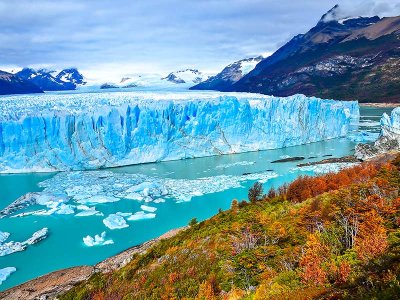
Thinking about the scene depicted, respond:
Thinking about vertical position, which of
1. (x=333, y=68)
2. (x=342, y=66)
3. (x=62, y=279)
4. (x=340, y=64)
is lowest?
(x=62, y=279)

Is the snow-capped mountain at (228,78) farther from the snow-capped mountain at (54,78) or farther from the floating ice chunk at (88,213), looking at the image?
the floating ice chunk at (88,213)

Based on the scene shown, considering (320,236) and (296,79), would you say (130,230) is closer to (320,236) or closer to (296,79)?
(320,236)

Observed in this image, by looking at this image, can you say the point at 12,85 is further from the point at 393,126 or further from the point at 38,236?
the point at 38,236

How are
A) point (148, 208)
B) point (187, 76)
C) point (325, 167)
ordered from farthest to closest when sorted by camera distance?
1. point (187, 76)
2. point (325, 167)
3. point (148, 208)

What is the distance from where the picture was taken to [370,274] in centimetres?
362

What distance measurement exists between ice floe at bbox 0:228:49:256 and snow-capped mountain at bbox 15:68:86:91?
4339 inches

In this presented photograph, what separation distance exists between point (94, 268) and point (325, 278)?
718cm

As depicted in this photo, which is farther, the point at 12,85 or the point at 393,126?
the point at 12,85

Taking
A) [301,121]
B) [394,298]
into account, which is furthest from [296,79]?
[394,298]

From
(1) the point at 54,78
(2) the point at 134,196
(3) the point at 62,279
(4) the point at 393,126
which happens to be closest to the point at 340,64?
(4) the point at 393,126

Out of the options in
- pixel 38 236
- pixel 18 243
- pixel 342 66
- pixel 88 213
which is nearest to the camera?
pixel 18 243

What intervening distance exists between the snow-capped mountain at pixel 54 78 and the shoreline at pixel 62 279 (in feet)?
371

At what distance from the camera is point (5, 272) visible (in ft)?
33.1

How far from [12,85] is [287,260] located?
268 ft
